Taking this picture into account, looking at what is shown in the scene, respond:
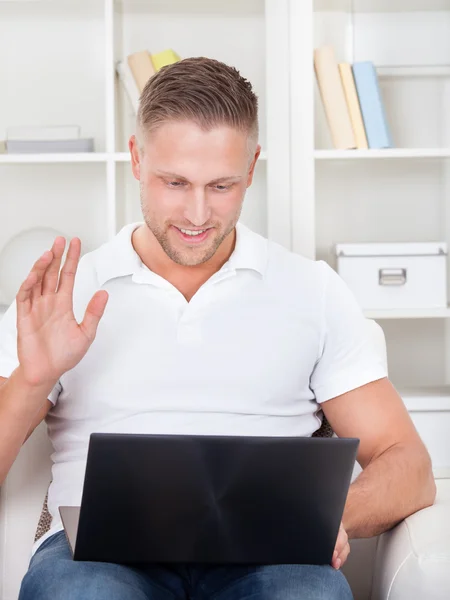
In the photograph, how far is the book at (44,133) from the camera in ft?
9.16

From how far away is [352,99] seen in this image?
8.82 feet

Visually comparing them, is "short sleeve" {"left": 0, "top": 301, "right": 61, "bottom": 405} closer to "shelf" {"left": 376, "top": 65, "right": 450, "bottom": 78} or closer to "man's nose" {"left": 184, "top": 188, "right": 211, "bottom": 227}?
"man's nose" {"left": 184, "top": 188, "right": 211, "bottom": 227}

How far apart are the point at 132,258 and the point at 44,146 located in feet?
4.36

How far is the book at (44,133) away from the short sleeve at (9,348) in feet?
4.63

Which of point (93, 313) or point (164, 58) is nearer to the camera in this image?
point (93, 313)

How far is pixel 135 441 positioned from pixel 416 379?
2.02m

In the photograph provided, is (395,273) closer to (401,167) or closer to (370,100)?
(401,167)

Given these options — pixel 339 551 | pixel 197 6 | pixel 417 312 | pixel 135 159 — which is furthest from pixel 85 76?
pixel 339 551

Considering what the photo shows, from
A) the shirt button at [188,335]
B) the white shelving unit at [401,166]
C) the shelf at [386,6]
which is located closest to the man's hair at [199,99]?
the shirt button at [188,335]

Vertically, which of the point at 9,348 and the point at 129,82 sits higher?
the point at 129,82

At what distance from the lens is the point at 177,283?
1.57 m

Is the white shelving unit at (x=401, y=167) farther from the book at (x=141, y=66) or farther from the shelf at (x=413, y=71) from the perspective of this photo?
the book at (x=141, y=66)

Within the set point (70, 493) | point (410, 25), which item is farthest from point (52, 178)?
point (70, 493)

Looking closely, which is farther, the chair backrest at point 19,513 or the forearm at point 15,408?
the chair backrest at point 19,513
